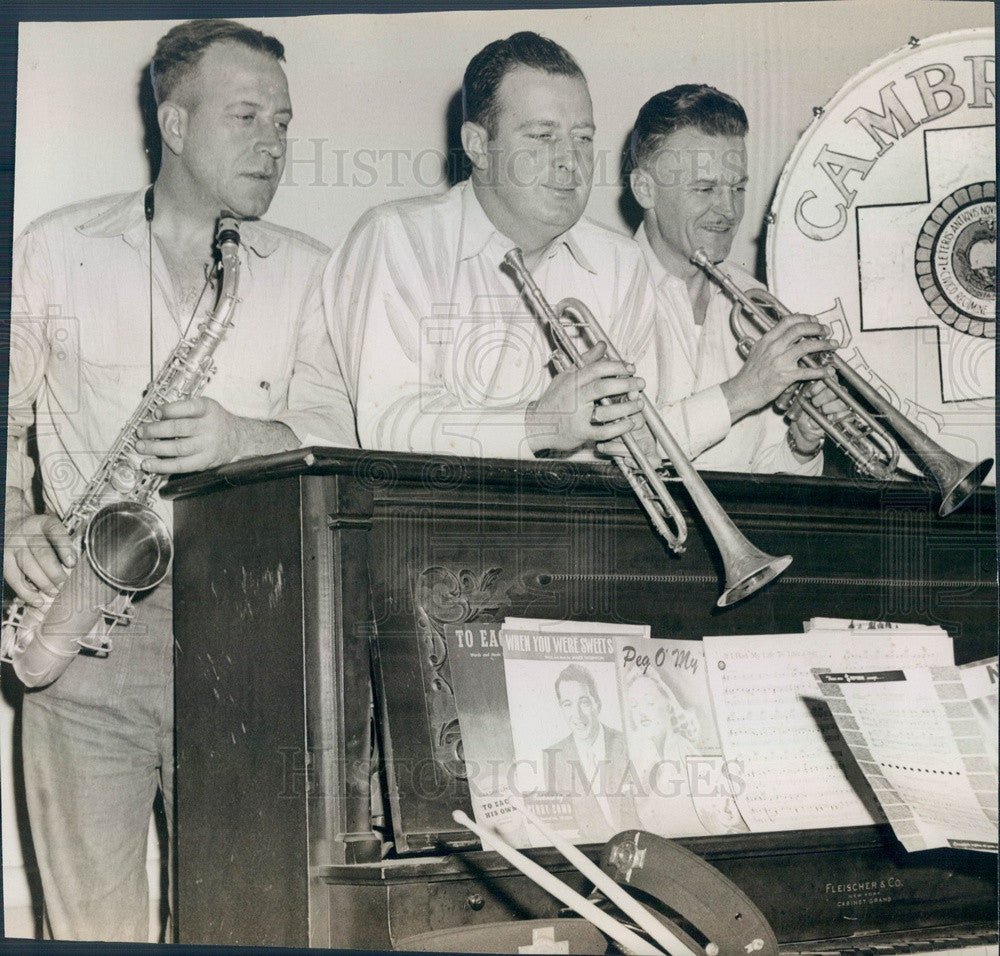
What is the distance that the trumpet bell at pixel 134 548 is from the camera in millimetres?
3297

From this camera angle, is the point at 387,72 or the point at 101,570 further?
the point at 387,72

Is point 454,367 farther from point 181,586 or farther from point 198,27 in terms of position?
point 198,27

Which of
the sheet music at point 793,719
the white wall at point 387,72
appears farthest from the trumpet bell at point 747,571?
the white wall at point 387,72

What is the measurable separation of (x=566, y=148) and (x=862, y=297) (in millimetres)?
777

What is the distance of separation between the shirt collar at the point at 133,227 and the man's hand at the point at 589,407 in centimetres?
76

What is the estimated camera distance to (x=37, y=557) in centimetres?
332

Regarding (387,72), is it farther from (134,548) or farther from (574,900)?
(574,900)

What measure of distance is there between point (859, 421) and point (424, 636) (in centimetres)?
121

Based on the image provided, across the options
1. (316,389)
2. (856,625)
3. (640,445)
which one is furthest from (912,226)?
(316,389)

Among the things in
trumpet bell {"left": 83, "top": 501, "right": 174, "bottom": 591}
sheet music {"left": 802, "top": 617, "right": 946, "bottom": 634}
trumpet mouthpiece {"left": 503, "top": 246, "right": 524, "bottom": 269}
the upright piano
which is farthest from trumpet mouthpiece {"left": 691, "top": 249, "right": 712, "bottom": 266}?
trumpet bell {"left": 83, "top": 501, "right": 174, "bottom": 591}

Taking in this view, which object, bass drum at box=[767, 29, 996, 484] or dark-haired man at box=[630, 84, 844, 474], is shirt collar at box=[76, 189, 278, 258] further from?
bass drum at box=[767, 29, 996, 484]

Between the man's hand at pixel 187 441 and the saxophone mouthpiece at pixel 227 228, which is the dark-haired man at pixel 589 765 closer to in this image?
the man's hand at pixel 187 441

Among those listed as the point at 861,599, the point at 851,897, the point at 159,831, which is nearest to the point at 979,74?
the point at 861,599

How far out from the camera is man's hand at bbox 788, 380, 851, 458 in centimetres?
349
